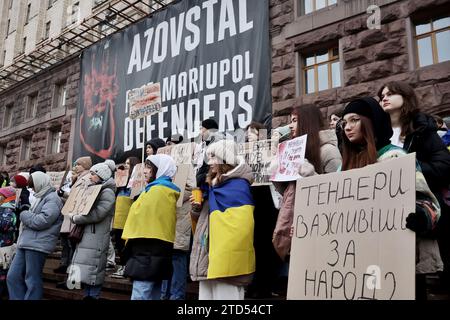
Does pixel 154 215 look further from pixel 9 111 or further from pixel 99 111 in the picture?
pixel 9 111

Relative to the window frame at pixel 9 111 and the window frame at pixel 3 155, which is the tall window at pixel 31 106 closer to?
the window frame at pixel 9 111

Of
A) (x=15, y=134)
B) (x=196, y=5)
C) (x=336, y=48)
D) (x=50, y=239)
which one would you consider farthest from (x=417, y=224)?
(x=15, y=134)

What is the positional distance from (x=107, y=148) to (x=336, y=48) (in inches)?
271

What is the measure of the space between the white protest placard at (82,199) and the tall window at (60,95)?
35.9 feet

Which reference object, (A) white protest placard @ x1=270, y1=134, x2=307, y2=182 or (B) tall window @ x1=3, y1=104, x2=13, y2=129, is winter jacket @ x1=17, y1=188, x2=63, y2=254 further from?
(B) tall window @ x1=3, y1=104, x2=13, y2=129

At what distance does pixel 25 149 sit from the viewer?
15500 mm

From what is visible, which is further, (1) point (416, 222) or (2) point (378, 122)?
(2) point (378, 122)

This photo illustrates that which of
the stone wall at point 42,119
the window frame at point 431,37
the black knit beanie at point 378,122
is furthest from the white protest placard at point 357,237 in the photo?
the stone wall at point 42,119

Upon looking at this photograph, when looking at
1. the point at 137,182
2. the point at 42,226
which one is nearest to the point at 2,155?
the point at 137,182

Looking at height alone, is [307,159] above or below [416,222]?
above

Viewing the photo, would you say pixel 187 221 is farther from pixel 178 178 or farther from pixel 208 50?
pixel 208 50

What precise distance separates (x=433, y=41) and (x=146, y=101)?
4852mm

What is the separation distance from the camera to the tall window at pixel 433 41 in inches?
241

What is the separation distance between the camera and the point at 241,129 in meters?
7.56
